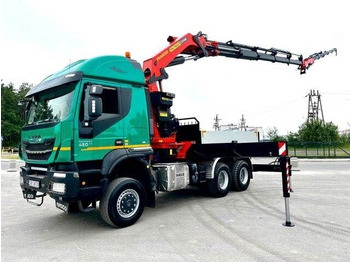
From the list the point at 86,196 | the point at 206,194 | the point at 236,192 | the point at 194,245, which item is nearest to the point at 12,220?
the point at 86,196

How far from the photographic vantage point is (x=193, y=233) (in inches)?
183

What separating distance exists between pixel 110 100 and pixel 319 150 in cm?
2693

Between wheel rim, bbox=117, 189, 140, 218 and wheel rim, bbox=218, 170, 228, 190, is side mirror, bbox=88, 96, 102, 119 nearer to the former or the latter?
wheel rim, bbox=117, 189, 140, 218

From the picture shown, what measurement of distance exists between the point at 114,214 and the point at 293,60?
1044 cm

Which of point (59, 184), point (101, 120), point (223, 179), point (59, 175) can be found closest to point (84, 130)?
point (101, 120)

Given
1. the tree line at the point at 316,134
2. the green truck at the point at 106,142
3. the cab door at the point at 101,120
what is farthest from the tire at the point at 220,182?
the tree line at the point at 316,134

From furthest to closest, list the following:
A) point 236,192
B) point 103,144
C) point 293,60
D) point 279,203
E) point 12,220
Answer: point 293,60
point 236,192
point 279,203
point 12,220
point 103,144

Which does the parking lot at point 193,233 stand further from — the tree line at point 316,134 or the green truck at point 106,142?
the tree line at point 316,134

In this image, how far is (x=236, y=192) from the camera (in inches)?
334

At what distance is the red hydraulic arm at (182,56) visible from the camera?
6.54 m

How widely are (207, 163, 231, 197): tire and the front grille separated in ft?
14.8

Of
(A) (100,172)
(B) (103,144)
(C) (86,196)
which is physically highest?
(B) (103,144)

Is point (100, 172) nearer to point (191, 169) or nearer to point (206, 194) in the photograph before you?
point (191, 169)

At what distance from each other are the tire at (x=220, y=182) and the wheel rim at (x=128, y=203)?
287cm
